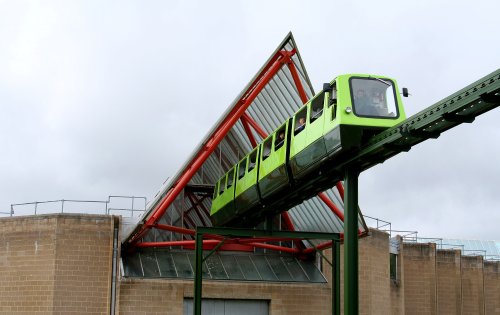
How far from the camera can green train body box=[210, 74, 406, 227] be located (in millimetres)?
18766

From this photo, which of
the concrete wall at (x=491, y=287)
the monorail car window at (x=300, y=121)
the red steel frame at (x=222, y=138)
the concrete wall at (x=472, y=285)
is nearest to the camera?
the monorail car window at (x=300, y=121)

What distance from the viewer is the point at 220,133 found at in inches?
1083

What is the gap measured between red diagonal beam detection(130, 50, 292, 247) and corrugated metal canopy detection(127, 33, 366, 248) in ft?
0.31

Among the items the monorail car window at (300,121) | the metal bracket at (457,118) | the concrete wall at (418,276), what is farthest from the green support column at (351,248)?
the concrete wall at (418,276)

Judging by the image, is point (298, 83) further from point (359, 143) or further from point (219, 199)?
point (359, 143)

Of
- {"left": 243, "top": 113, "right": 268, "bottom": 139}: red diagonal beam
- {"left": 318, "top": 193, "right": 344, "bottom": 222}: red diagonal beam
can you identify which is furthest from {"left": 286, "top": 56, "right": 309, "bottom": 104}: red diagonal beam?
{"left": 318, "top": 193, "right": 344, "bottom": 222}: red diagonal beam

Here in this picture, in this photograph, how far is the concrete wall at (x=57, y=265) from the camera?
1168 inches

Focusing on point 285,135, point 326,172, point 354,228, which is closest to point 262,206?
point 285,135

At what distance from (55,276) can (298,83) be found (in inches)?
424

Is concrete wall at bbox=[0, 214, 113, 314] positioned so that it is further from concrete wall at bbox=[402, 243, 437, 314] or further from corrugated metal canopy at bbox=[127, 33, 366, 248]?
concrete wall at bbox=[402, 243, 437, 314]

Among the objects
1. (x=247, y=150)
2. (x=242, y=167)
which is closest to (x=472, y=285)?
(x=247, y=150)

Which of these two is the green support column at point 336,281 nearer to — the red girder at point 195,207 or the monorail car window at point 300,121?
the monorail car window at point 300,121

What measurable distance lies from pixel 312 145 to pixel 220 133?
7.52 metres

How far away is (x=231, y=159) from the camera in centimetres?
3344
